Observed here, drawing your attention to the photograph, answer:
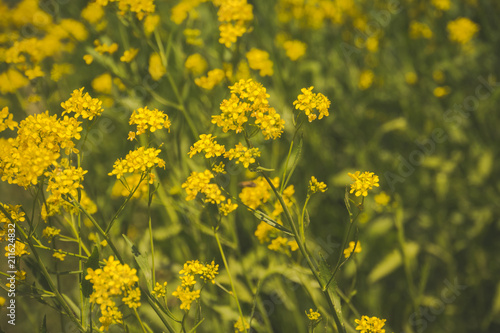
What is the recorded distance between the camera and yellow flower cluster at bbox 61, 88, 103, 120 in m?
1.53

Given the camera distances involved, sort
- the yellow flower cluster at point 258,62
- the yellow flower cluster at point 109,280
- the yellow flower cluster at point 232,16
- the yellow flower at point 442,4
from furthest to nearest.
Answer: the yellow flower at point 442,4
the yellow flower cluster at point 258,62
the yellow flower cluster at point 232,16
the yellow flower cluster at point 109,280

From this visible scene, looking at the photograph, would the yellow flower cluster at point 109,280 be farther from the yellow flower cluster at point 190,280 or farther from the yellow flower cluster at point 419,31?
the yellow flower cluster at point 419,31

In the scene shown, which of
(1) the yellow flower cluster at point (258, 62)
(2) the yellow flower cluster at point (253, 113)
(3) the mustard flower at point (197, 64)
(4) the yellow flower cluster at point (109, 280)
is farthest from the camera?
(3) the mustard flower at point (197, 64)

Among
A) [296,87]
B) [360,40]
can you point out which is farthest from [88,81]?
[360,40]

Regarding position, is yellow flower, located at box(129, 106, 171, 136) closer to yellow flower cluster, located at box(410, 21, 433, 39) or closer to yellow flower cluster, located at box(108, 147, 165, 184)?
yellow flower cluster, located at box(108, 147, 165, 184)

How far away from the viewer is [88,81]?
4.01 meters

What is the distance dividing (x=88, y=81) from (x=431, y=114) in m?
3.15

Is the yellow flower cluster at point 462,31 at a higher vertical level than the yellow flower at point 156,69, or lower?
lower

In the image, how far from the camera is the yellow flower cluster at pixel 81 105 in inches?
60.1

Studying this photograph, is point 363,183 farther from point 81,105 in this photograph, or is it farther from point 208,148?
point 81,105

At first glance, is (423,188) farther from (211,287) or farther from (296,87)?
(211,287)

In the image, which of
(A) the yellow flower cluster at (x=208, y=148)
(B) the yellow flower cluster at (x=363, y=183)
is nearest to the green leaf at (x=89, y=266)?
(A) the yellow flower cluster at (x=208, y=148)

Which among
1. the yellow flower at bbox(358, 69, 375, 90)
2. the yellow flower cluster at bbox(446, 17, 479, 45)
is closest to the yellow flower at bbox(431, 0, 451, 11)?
the yellow flower cluster at bbox(446, 17, 479, 45)

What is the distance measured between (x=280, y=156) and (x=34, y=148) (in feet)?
5.96
